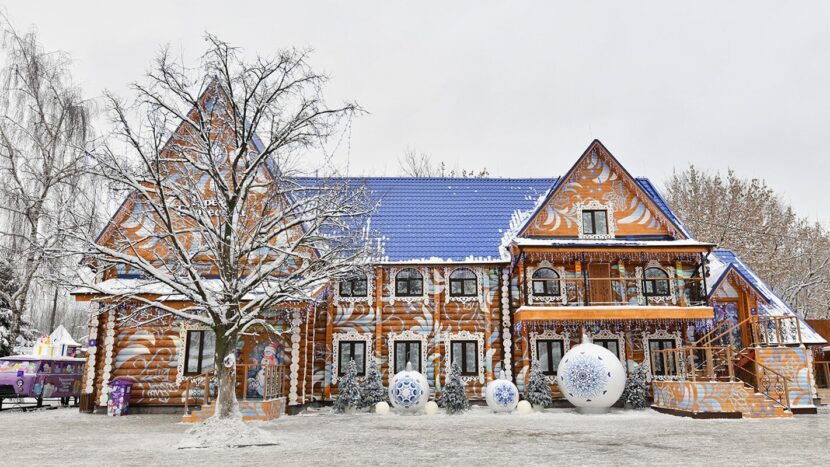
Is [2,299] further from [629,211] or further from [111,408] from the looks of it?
[629,211]

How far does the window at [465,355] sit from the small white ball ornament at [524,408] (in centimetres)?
244

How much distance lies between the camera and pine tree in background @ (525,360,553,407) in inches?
750

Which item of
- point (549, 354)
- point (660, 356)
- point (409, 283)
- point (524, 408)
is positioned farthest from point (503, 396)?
point (660, 356)

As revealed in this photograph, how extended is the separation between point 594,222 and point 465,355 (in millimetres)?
6801

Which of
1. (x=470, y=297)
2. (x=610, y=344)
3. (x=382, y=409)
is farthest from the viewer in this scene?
(x=470, y=297)

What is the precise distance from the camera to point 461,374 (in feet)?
67.8

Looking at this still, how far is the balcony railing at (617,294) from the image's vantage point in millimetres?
20984

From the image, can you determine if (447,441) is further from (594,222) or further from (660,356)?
(594,222)

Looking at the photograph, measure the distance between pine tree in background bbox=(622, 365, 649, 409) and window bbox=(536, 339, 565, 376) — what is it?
2.49 meters

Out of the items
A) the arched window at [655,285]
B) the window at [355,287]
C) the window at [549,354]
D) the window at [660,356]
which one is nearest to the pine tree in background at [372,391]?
the window at [355,287]

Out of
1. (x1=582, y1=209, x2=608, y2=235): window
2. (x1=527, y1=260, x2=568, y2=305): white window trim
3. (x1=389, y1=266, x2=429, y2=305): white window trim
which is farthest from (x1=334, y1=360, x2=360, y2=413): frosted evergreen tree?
(x1=582, y1=209, x2=608, y2=235): window

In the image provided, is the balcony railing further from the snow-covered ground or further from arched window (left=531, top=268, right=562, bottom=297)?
the snow-covered ground

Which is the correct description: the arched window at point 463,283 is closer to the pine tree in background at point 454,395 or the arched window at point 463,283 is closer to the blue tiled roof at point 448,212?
the blue tiled roof at point 448,212

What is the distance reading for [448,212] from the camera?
2369cm
